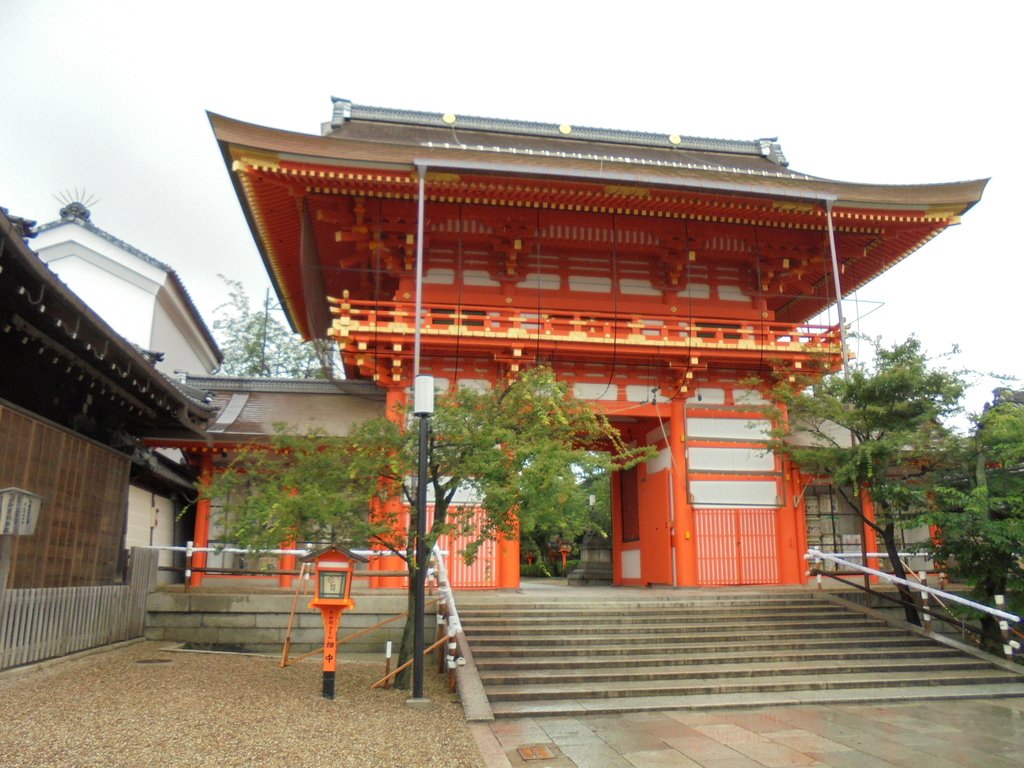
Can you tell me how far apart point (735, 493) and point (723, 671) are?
21.4 feet

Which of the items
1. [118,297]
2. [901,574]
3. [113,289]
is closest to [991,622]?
[901,574]

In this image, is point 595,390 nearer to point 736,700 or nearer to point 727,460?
point 727,460

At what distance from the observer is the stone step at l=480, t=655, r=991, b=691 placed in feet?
30.7

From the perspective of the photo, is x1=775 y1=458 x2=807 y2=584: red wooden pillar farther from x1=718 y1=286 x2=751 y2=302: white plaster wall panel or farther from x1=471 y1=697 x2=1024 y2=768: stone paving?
x1=471 y1=697 x2=1024 y2=768: stone paving

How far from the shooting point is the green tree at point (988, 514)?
11172 millimetres

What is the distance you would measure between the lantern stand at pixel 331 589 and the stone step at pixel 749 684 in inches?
73.8

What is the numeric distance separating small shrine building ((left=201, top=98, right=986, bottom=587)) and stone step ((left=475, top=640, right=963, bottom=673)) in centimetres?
390

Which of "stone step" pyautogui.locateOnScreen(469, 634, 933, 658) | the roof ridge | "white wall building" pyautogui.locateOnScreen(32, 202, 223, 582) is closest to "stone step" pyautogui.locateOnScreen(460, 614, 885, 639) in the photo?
"stone step" pyautogui.locateOnScreen(469, 634, 933, 658)

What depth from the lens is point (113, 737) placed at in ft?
20.6

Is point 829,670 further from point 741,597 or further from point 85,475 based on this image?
point 85,475

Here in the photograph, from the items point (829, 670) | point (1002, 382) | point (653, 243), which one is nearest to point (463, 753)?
point (829, 670)

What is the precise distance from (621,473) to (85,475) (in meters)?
12.3

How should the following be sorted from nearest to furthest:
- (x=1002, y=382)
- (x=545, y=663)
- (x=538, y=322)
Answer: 1. (x=545, y=663)
2. (x=1002, y=382)
3. (x=538, y=322)

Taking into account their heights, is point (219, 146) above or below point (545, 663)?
above
